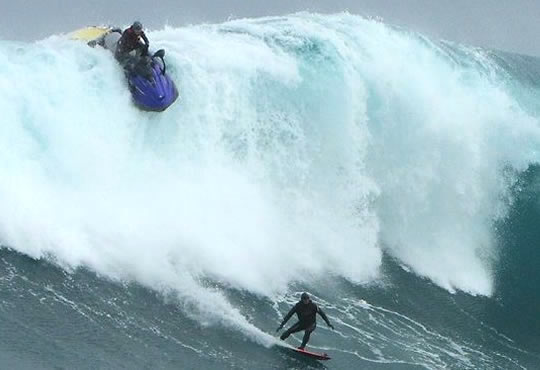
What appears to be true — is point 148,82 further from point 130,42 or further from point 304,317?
point 304,317

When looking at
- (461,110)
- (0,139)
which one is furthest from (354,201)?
(0,139)

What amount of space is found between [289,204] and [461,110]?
8363 mm

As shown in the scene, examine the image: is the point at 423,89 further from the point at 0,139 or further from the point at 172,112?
the point at 0,139

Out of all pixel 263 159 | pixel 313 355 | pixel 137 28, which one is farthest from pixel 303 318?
pixel 137 28

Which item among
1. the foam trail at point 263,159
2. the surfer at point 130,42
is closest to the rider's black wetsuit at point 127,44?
the surfer at point 130,42

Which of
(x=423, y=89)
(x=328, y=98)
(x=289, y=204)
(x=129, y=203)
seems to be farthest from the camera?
(x=423, y=89)

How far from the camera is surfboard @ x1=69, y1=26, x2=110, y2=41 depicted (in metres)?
21.1

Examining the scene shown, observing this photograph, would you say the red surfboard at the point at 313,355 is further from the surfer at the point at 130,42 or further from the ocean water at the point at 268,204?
the surfer at the point at 130,42

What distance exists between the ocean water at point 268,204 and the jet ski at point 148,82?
0.90ft

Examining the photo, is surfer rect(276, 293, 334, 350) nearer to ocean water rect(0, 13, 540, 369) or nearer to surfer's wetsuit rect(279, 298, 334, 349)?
surfer's wetsuit rect(279, 298, 334, 349)

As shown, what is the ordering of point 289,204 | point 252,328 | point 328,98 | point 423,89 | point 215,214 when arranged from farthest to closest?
1. point 423,89
2. point 328,98
3. point 289,204
4. point 215,214
5. point 252,328

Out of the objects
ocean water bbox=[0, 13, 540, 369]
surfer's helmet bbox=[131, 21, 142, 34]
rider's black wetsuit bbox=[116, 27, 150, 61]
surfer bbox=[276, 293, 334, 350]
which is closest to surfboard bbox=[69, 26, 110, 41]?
ocean water bbox=[0, 13, 540, 369]

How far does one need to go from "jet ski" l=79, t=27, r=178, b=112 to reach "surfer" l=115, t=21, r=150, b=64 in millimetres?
109

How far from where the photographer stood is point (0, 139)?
1709 centimetres
